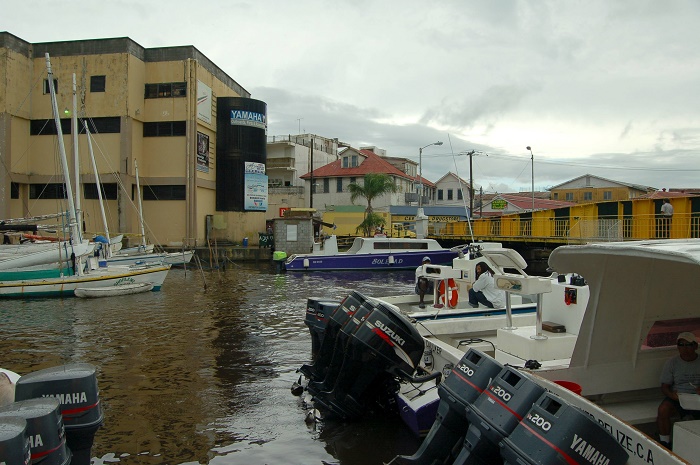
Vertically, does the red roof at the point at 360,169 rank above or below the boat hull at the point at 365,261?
above

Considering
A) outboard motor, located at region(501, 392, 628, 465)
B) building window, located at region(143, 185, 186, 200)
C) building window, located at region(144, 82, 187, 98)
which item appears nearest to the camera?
outboard motor, located at region(501, 392, 628, 465)

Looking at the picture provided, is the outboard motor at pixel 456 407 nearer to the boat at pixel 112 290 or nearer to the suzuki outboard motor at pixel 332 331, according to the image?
the suzuki outboard motor at pixel 332 331

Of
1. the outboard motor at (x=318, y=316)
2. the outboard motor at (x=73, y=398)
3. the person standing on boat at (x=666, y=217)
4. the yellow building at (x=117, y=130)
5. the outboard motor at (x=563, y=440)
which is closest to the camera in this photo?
the outboard motor at (x=563, y=440)

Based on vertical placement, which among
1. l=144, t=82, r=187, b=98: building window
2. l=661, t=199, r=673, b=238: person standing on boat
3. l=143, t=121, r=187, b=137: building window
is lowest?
l=661, t=199, r=673, b=238: person standing on boat

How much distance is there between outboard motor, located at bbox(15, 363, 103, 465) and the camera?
4309 millimetres

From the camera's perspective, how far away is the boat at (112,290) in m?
20.5

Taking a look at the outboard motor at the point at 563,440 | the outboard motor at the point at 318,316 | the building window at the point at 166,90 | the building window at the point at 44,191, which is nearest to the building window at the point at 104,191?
the building window at the point at 44,191

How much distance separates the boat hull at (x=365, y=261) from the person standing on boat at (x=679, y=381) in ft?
87.5

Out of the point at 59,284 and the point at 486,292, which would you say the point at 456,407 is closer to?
the point at 486,292

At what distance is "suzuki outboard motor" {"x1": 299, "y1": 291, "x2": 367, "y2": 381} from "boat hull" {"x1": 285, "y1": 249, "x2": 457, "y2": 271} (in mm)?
24121

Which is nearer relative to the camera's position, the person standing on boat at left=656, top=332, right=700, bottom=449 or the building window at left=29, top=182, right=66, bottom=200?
the person standing on boat at left=656, top=332, right=700, bottom=449

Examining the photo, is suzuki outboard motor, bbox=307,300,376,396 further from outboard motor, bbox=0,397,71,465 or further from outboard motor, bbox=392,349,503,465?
outboard motor, bbox=0,397,71,465

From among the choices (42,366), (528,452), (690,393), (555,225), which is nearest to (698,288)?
(690,393)

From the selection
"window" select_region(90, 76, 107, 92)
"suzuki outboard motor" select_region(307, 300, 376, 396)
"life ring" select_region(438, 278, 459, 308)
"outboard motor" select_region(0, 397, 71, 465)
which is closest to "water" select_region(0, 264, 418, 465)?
"suzuki outboard motor" select_region(307, 300, 376, 396)
